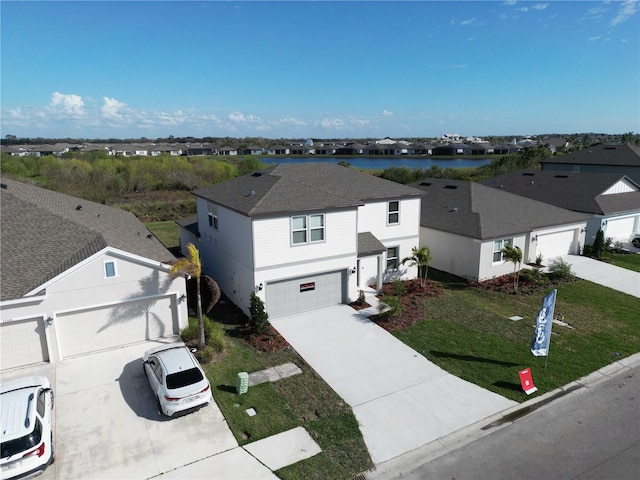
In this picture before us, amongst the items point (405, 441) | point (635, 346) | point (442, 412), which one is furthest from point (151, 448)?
point (635, 346)

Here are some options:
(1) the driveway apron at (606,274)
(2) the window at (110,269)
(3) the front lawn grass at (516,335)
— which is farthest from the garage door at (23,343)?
(1) the driveway apron at (606,274)

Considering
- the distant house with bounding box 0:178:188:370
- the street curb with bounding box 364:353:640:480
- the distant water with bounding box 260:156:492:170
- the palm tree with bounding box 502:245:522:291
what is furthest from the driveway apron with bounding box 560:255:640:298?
the distant water with bounding box 260:156:492:170

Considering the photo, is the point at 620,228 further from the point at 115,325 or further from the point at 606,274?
the point at 115,325

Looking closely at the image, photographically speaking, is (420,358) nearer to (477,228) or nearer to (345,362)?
(345,362)

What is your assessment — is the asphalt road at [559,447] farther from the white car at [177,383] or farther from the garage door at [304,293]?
the garage door at [304,293]

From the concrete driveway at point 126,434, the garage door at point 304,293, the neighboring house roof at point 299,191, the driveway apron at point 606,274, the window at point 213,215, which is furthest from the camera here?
the driveway apron at point 606,274

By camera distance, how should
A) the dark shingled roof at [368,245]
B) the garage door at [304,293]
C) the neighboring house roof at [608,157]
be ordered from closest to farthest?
the garage door at [304,293] → the dark shingled roof at [368,245] → the neighboring house roof at [608,157]
